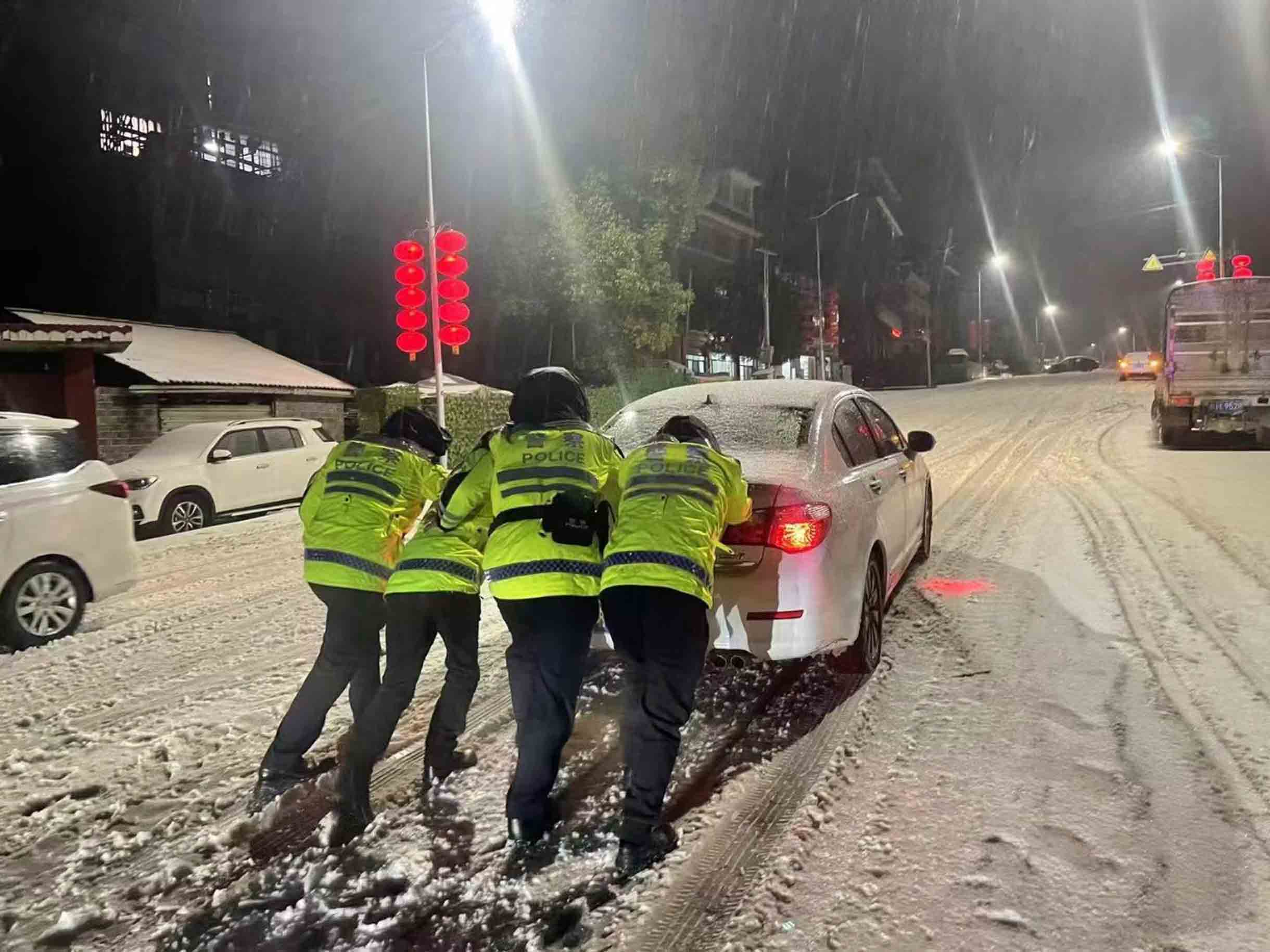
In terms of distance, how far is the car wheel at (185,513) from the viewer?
1103cm

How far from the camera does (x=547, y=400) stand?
3.48 m

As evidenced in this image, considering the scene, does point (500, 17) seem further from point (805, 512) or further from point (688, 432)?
point (688, 432)

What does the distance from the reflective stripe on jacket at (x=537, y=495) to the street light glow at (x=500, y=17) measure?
11895 mm

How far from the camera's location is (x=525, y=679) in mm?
3309

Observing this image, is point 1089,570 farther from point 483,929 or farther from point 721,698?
point 483,929

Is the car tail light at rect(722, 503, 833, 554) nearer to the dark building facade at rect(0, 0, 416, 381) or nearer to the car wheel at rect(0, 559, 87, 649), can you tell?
the car wheel at rect(0, 559, 87, 649)

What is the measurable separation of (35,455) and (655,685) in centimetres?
541

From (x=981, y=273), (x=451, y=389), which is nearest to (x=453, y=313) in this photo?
(x=451, y=389)

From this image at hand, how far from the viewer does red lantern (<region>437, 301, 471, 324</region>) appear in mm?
13422

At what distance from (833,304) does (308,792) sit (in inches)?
1649

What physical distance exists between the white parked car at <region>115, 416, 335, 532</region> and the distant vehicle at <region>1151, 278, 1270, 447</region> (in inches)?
574

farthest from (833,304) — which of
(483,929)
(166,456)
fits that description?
(483,929)

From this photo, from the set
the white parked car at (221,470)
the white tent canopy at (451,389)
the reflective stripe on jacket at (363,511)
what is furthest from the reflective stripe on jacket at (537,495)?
the white tent canopy at (451,389)

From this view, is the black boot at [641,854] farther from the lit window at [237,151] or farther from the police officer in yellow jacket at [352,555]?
the lit window at [237,151]
